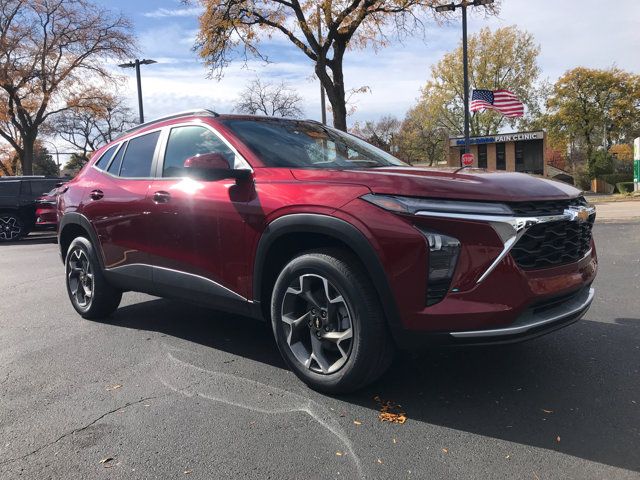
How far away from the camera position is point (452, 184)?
2945 mm

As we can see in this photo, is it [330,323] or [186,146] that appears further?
[186,146]

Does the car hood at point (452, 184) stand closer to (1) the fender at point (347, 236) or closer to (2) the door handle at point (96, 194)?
(1) the fender at point (347, 236)

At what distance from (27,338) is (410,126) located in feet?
192

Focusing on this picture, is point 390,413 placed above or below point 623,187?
above

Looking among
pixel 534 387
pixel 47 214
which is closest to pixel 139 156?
pixel 534 387

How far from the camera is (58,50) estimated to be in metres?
27.2

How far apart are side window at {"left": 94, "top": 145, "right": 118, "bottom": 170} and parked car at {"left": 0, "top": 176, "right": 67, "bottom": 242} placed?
11.5 metres

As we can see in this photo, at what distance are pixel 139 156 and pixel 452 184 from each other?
299 cm

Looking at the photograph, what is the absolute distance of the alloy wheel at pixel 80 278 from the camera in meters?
5.27

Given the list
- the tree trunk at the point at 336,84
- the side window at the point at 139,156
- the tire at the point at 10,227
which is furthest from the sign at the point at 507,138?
the side window at the point at 139,156

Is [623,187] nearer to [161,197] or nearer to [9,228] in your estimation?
[9,228]

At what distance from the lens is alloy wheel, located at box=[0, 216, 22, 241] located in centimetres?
1506

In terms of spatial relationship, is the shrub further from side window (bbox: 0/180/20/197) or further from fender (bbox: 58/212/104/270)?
fender (bbox: 58/212/104/270)

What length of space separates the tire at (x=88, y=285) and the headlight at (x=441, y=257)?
3.43 m
